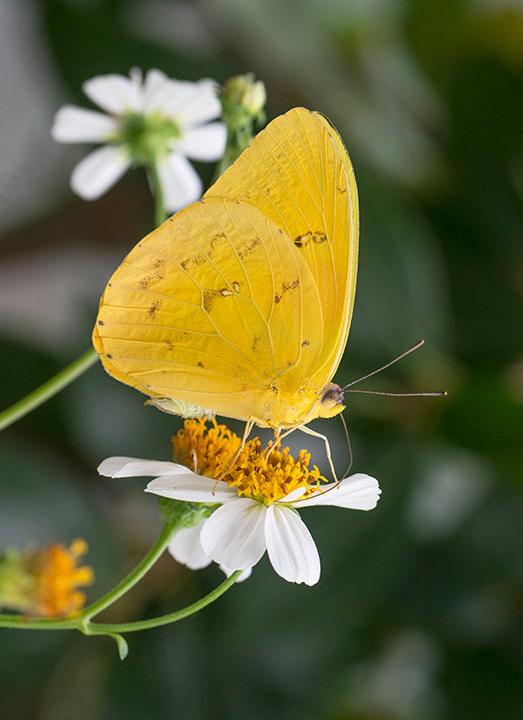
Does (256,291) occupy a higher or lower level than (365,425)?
higher

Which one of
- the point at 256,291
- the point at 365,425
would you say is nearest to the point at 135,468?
the point at 256,291

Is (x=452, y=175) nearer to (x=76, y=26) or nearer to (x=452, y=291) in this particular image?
(x=452, y=291)

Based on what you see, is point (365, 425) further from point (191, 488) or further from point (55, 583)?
point (191, 488)

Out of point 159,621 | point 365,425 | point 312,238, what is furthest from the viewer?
point 365,425

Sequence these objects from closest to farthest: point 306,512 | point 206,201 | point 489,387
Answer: point 206,201, point 306,512, point 489,387

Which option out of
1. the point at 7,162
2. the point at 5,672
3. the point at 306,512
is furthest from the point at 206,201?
the point at 7,162

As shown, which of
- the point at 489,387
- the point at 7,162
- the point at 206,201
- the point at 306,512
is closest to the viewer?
the point at 206,201

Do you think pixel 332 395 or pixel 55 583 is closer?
pixel 332 395

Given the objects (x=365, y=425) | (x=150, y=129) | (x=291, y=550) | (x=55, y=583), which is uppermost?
(x=150, y=129)
